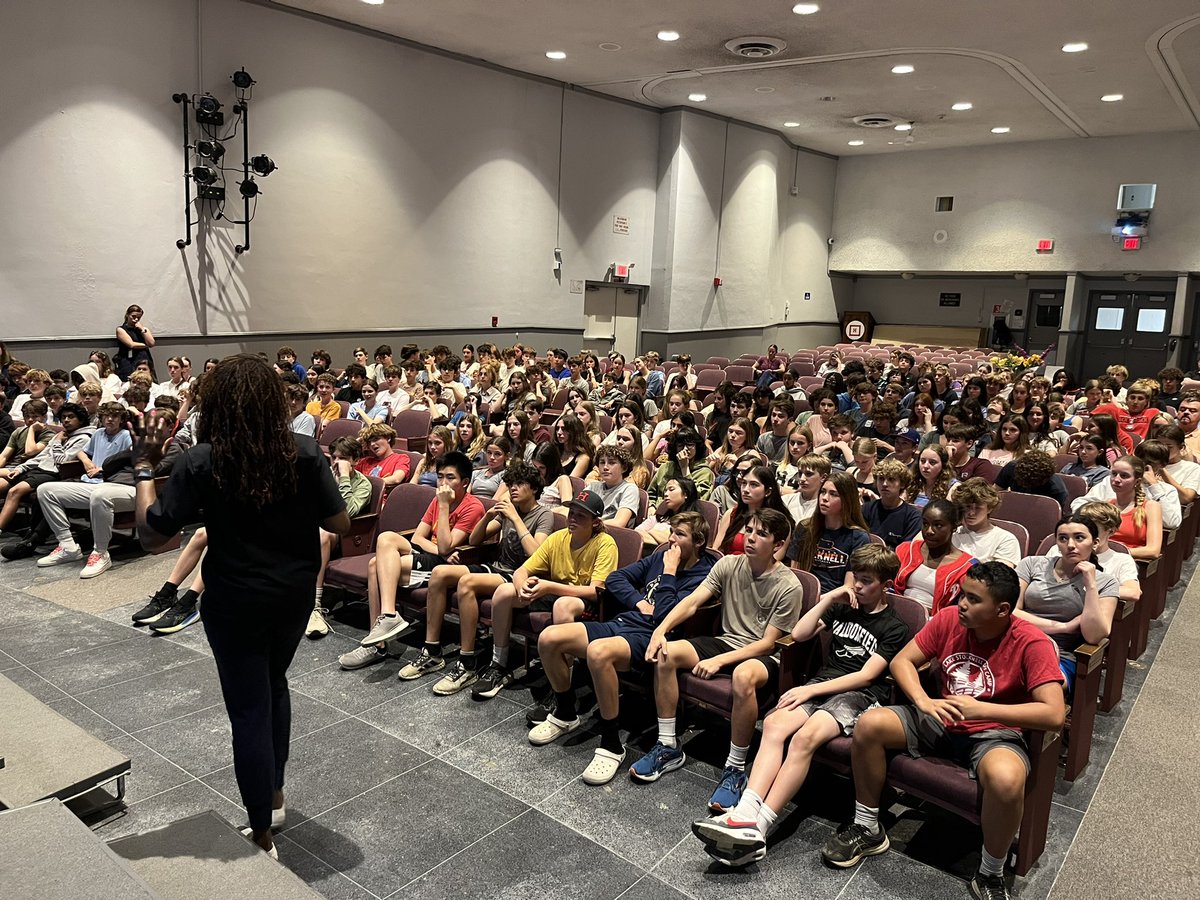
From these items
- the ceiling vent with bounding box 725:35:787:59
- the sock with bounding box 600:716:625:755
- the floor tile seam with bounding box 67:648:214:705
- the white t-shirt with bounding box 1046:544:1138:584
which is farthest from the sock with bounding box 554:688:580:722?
the ceiling vent with bounding box 725:35:787:59

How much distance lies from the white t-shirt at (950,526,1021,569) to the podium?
17031 mm

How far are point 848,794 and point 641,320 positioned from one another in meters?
13.1

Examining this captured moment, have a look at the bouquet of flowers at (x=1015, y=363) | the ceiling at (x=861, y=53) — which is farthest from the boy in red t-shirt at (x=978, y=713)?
the bouquet of flowers at (x=1015, y=363)

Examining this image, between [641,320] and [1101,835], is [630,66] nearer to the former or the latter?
[641,320]

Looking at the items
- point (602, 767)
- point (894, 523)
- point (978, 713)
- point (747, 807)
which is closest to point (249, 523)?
point (602, 767)

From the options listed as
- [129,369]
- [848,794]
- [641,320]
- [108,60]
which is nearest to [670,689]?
[848,794]

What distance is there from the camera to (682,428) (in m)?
6.11

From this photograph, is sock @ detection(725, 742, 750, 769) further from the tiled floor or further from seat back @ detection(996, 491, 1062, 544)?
seat back @ detection(996, 491, 1062, 544)

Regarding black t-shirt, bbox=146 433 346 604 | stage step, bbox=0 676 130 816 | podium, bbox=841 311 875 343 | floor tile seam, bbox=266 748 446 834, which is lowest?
floor tile seam, bbox=266 748 446 834

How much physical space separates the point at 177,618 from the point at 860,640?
12.1 feet

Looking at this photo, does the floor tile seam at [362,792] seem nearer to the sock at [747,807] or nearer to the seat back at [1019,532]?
the sock at [747,807]

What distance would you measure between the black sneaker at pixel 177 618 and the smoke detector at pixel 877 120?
1411 cm

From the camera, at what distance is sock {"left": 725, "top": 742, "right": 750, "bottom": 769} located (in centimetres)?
325

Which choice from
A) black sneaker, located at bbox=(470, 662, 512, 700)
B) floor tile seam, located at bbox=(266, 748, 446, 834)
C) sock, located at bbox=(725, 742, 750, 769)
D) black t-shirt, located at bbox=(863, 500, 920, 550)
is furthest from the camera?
black t-shirt, located at bbox=(863, 500, 920, 550)
